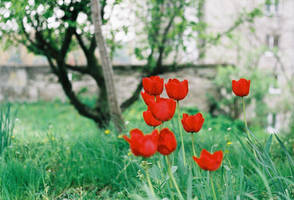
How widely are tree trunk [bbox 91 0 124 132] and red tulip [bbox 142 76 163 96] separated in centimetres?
118

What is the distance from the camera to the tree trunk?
2238 millimetres

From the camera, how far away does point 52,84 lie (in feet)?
24.1

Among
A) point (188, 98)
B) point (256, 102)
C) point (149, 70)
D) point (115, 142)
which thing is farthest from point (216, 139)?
point (256, 102)

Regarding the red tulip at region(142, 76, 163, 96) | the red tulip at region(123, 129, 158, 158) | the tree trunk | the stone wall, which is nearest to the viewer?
the red tulip at region(123, 129, 158, 158)

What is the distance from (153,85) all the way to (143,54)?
2.18 metres

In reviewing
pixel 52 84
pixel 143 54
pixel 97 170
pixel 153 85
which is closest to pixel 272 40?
pixel 52 84

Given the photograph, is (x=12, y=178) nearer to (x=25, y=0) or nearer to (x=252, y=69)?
(x=25, y=0)

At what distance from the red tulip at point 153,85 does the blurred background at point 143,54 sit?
1.14m

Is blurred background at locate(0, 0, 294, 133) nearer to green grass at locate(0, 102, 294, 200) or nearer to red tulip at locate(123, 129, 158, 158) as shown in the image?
green grass at locate(0, 102, 294, 200)

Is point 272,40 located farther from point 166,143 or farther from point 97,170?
point 166,143

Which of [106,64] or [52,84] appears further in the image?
[52,84]

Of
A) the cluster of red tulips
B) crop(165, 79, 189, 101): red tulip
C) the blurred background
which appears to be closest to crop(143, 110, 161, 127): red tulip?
the cluster of red tulips

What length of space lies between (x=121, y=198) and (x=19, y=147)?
3.50 ft

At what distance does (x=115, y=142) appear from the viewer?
2.19 metres
